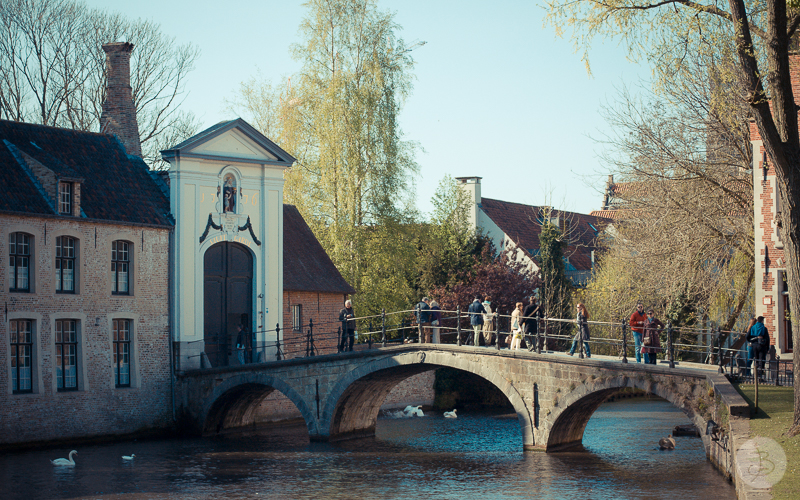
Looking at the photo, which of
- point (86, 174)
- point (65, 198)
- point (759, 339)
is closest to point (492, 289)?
point (86, 174)

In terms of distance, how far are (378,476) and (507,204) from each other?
25.2m

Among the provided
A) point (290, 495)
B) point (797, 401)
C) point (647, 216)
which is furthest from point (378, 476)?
point (647, 216)

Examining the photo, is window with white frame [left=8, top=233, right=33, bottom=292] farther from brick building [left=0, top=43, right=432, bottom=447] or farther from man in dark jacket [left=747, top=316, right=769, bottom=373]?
man in dark jacket [left=747, top=316, right=769, bottom=373]

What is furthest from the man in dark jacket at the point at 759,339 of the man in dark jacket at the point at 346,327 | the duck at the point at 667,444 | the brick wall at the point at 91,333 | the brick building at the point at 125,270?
the brick wall at the point at 91,333

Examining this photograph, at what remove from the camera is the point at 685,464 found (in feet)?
51.4

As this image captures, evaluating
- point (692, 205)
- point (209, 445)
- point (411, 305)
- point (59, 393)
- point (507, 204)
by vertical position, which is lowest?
point (209, 445)

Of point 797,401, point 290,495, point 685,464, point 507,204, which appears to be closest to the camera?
point 797,401

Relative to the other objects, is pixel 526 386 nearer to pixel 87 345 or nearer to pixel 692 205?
pixel 692 205

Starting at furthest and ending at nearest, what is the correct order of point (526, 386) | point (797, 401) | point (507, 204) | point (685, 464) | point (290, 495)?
point (507, 204), point (526, 386), point (685, 464), point (290, 495), point (797, 401)

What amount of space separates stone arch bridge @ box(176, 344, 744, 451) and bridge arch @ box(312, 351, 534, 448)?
0.02 m

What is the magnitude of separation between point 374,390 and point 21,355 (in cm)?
806

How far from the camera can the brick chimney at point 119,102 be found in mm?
23891

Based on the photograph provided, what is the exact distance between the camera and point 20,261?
19.5 meters

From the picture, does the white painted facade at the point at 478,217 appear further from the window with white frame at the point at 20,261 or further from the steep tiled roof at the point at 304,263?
the window with white frame at the point at 20,261
